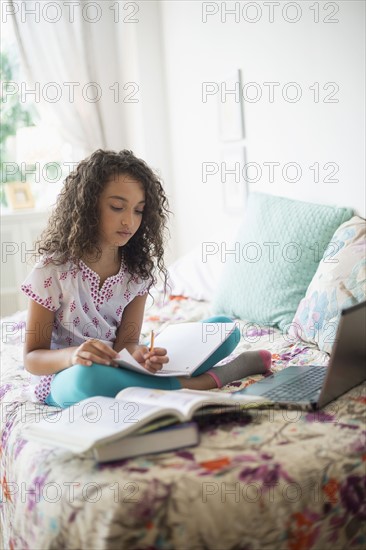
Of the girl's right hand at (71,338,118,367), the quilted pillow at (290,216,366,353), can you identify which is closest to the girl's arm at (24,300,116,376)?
the girl's right hand at (71,338,118,367)

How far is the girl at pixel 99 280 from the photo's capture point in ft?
5.39

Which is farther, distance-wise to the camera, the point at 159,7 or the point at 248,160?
the point at 159,7

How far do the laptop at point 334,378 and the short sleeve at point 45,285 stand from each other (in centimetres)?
52

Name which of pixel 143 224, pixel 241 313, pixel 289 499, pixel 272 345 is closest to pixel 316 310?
pixel 272 345

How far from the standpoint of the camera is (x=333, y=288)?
200cm

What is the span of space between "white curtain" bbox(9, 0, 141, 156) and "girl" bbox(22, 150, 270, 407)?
73.4 inches

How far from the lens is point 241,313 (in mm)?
2414

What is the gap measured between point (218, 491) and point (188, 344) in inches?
24.0

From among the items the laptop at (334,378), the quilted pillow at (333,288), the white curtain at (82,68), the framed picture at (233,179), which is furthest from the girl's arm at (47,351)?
the white curtain at (82,68)

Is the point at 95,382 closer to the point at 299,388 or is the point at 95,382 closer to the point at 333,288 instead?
the point at 299,388

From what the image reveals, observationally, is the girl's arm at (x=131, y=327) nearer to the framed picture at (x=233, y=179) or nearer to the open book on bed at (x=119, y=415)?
the open book on bed at (x=119, y=415)

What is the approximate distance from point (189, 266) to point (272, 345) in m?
0.91

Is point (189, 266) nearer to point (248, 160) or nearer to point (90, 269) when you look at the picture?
point (248, 160)

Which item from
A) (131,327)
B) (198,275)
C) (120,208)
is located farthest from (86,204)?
(198,275)
